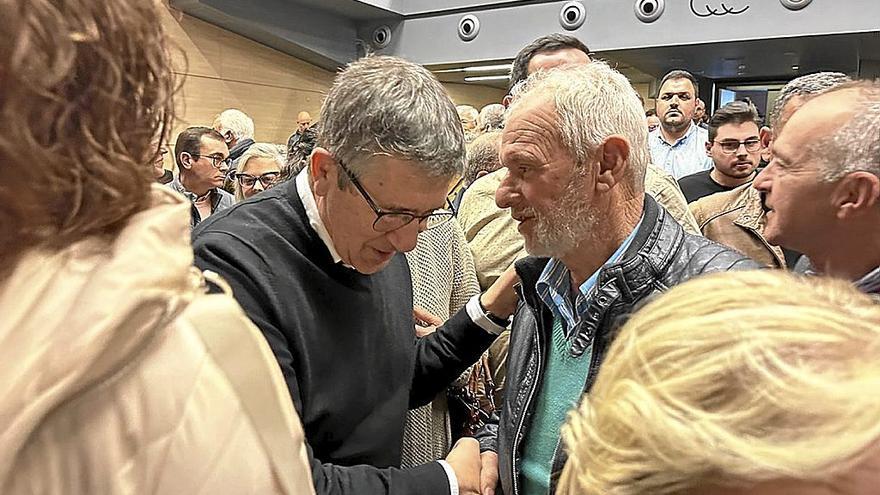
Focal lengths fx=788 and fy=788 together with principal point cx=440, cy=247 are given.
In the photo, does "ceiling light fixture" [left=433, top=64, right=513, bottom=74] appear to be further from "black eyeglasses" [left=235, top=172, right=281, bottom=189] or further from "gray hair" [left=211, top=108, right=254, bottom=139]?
"black eyeglasses" [left=235, top=172, right=281, bottom=189]

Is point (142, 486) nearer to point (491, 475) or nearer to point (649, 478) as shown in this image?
point (649, 478)

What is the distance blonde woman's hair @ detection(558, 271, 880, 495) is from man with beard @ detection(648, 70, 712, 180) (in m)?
4.82

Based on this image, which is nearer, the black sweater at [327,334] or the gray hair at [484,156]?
the black sweater at [327,334]

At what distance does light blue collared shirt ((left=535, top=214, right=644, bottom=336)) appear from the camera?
5.17ft

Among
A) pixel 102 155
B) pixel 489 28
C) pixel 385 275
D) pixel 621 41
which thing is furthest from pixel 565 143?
pixel 489 28

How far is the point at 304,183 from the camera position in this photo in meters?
1.57

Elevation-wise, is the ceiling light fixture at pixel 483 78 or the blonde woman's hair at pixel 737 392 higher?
the ceiling light fixture at pixel 483 78

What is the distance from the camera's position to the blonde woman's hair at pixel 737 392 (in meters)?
0.55

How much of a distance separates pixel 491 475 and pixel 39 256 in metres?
1.27

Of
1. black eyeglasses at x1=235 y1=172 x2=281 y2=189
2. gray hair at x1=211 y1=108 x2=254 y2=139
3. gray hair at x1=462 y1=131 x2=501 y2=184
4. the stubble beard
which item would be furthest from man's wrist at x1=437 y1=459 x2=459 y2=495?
gray hair at x1=211 y1=108 x2=254 y2=139

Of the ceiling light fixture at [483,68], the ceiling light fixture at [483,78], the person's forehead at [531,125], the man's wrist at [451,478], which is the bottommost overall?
the man's wrist at [451,478]

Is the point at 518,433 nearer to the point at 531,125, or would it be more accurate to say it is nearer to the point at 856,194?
the point at 531,125

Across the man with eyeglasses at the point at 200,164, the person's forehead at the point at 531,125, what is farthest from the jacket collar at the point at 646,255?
the man with eyeglasses at the point at 200,164

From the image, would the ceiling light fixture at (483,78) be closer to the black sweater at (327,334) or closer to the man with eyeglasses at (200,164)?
the man with eyeglasses at (200,164)
